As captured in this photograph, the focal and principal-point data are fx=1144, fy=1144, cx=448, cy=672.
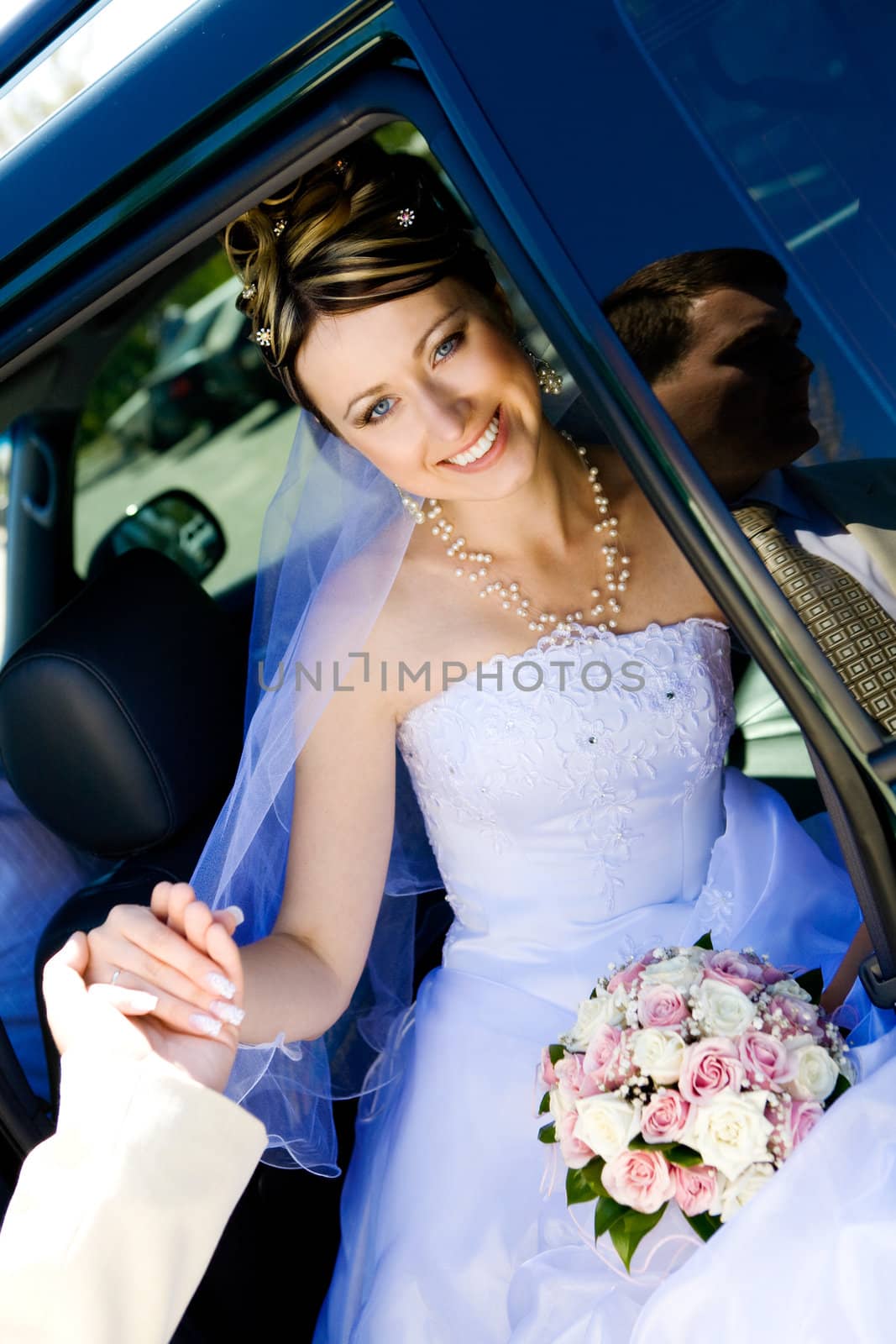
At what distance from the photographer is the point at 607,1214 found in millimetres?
1197

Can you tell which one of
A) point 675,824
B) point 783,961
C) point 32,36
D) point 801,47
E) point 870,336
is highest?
point 32,36

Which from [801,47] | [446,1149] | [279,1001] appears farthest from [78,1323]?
[801,47]

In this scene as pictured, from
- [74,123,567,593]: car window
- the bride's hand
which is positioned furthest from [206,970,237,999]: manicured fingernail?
[74,123,567,593]: car window

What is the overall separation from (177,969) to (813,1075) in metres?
0.67

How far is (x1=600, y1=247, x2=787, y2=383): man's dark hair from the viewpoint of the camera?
38.7 inches

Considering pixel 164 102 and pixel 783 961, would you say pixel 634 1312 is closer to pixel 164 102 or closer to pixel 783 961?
pixel 783 961

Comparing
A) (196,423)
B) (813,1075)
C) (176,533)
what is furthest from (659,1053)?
(196,423)

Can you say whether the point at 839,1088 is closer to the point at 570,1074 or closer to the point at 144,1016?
the point at 570,1074

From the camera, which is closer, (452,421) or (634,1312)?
(634,1312)

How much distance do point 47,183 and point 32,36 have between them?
6.2 inches

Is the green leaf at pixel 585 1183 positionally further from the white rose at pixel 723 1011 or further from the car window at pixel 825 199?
the car window at pixel 825 199

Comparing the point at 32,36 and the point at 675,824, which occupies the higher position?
the point at 32,36

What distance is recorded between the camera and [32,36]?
1104 millimetres

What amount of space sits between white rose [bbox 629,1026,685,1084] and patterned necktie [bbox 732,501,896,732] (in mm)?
402
